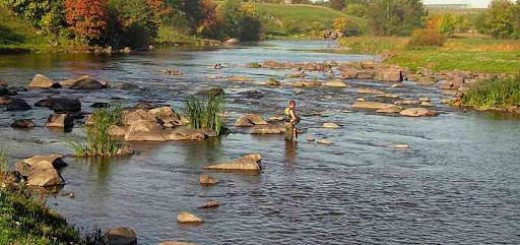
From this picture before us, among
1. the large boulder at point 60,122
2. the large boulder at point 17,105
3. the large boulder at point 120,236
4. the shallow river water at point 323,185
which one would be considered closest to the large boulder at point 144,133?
the shallow river water at point 323,185

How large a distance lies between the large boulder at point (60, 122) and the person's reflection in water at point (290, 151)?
9923 millimetres

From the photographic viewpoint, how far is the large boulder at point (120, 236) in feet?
52.5

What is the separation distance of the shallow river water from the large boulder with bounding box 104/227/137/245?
1.50 feet

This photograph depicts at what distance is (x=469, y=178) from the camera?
25.1 metres

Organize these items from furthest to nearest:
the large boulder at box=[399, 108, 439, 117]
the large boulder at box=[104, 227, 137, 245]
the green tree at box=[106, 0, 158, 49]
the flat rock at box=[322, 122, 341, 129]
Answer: the green tree at box=[106, 0, 158, 49] < the large boulder at box=[399, 108, 439, 117] < the flat rock at box=[322, 122, 341, 129] < the large boulder at box=[104, 227, 137, 245]

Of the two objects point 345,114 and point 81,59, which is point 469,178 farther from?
point 81,59

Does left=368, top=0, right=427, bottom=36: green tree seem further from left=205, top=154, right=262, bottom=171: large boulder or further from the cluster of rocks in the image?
left=205, top=154, right=262, bottom=171: large boulder

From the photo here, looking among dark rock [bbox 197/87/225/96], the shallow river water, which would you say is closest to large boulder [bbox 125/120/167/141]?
the shallow river water

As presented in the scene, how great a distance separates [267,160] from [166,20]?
368 feet

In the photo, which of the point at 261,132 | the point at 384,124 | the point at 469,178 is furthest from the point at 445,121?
the point at 469,178

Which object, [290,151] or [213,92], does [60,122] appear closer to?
[290,151]

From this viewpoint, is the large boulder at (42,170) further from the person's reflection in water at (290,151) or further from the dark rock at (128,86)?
the dark rock at (128,86)

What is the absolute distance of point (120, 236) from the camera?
16.3 m

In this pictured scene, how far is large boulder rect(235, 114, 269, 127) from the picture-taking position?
115ft
